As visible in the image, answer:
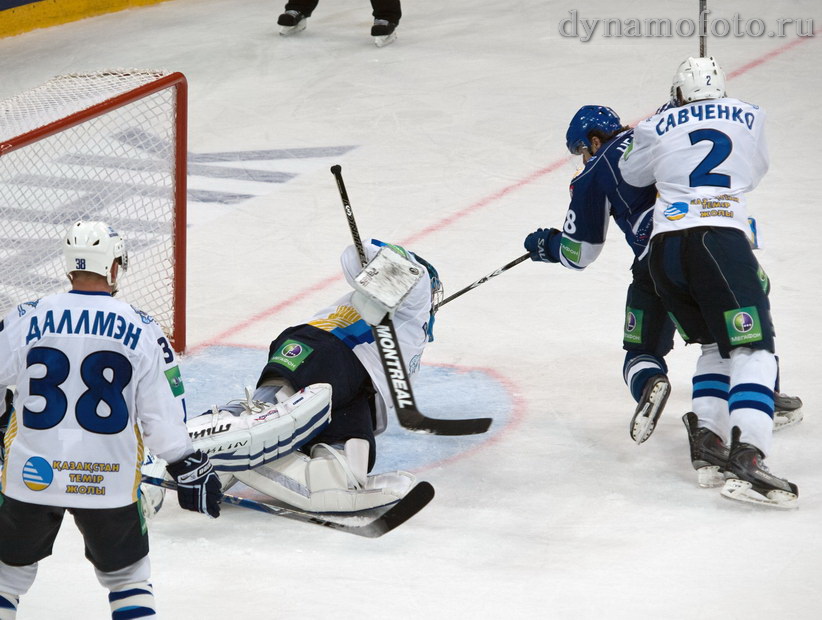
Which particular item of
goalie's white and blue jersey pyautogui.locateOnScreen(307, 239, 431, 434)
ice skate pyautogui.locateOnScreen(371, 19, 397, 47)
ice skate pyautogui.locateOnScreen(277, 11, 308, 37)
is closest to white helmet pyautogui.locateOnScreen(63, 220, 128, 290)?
goalie's white and blue jersey pyautogui.locateOnScreen(307, 239, 431, 434)

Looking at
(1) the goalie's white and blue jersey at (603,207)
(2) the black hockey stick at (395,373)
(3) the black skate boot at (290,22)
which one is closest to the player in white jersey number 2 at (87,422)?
(2) the black hockey stick at (395,373)

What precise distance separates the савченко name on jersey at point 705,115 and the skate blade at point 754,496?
106 cm

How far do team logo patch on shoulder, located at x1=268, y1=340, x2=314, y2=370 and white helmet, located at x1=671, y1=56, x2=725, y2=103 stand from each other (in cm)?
137

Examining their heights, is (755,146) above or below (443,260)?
above

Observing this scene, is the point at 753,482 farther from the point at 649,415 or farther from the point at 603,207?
the point at 603,207

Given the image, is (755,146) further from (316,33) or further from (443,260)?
(316,33)

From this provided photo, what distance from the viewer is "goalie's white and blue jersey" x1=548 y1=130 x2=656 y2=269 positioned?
14.2 ft

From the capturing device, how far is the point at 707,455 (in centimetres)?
407

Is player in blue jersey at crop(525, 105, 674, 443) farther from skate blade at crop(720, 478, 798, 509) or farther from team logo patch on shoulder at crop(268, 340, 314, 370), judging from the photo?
team logo patch on shoulder at crop(268, 340, 314, 370)

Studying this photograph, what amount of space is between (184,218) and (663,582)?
2570 mm

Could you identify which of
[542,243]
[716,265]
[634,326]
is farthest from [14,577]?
[542,243]

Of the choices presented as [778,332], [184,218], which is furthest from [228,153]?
[778,332]

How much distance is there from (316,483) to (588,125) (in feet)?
4.96

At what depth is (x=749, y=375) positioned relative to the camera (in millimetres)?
3891
